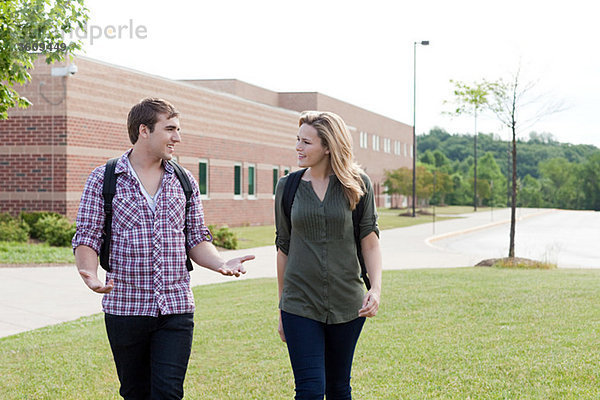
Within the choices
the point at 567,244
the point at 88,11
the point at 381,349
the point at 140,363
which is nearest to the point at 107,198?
the point at 140,363

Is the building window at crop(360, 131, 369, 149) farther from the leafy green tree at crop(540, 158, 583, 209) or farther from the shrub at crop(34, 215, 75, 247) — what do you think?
the shrub at crop(34, 215, 75, 247)

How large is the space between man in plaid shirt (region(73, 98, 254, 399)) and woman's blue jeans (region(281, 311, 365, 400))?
49cm

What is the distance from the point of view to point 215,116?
107ft

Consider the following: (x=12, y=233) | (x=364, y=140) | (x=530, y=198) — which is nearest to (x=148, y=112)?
(x=12, y=233)

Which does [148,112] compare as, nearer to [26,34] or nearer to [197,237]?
[197,237]

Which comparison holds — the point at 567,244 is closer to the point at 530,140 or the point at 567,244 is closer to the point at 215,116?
the point at 215,116

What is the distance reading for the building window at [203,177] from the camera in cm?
3120

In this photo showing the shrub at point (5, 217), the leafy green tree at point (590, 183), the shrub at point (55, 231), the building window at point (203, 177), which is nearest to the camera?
the shrub at point (55, 231)

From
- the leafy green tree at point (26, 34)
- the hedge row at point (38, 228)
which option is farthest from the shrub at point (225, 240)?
the leafy green tree at point (26, 34)

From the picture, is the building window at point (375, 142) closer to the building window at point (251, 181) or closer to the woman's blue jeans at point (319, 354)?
the building window at point (251, 181)

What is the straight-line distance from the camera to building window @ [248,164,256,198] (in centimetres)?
3641

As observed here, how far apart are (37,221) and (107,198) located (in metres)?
18.8

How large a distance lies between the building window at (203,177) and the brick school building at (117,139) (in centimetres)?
4

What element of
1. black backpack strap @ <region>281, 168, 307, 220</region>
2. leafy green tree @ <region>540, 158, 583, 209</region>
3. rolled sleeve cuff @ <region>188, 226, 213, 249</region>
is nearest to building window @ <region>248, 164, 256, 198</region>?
black backpack strap @ <region>281, 168, 307, 220</region>
